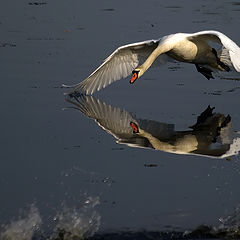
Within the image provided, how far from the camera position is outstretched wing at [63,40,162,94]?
11734 mm

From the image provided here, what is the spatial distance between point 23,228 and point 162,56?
5.96 m

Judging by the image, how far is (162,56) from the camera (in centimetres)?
1219

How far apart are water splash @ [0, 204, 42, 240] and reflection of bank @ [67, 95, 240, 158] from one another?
2.59 meters

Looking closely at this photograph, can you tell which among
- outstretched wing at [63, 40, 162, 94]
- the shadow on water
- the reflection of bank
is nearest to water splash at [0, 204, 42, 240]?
the shadow on water

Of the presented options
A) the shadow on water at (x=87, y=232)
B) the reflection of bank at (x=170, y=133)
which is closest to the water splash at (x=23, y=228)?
the shadow on water at (x=87, y=232)

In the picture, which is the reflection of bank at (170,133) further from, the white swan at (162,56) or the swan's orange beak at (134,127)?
the white swan at (162,56)

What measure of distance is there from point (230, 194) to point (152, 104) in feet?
12.0

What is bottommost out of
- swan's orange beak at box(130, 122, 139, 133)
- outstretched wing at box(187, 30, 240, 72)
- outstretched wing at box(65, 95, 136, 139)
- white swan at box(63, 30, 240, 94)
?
outstretched wing at box(65, 95, 136, 139)

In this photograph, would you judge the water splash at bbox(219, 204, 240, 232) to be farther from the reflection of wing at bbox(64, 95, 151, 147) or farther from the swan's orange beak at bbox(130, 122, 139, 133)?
the swan's orange beak at bbox(130, 122, 139, 133)

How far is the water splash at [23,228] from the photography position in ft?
21.8

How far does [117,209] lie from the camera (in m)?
7.26

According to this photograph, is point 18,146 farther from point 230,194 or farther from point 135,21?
point 135,21

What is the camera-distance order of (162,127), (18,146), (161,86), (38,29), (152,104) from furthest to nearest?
1. (38,29)
2. (161,86)
3. (152,104)
4. (162,127)
5. (18,146)

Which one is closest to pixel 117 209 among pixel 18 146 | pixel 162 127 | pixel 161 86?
pixel 18 146
